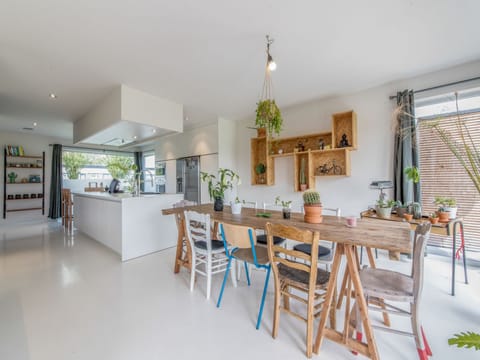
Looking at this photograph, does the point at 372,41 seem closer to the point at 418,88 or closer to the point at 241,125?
the point at 418,88

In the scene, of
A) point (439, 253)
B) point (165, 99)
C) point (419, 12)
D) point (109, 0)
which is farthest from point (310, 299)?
point (165, 99)

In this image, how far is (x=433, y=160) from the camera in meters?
3.39

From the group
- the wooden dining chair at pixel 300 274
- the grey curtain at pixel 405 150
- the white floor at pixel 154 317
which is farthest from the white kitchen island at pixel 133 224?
the grey curtain at pixel 405 150

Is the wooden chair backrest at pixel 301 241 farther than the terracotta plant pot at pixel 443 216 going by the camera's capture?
No

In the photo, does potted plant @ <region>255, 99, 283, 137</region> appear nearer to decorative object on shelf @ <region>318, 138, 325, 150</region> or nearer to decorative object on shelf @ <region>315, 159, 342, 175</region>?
decorative object on shelf @ <region>318, 138, 325, 150</region>

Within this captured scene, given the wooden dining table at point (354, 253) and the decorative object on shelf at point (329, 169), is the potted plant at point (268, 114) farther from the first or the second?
the decorative object on shelf at point (329, 169)

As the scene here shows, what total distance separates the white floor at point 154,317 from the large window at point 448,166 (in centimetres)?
66

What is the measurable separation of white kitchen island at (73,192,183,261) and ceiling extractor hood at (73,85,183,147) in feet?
4.15

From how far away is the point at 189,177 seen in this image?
6090mm

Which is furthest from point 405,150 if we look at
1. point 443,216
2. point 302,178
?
point 302,178

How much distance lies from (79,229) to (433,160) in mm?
7153

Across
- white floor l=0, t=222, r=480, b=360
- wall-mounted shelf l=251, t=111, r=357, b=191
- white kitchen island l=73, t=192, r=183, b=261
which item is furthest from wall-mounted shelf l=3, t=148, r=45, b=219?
wall-mounted shelf l=251, t=111, r=357, b=191

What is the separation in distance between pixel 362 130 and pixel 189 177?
4224 millimetres

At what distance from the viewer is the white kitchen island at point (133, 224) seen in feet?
11.4
